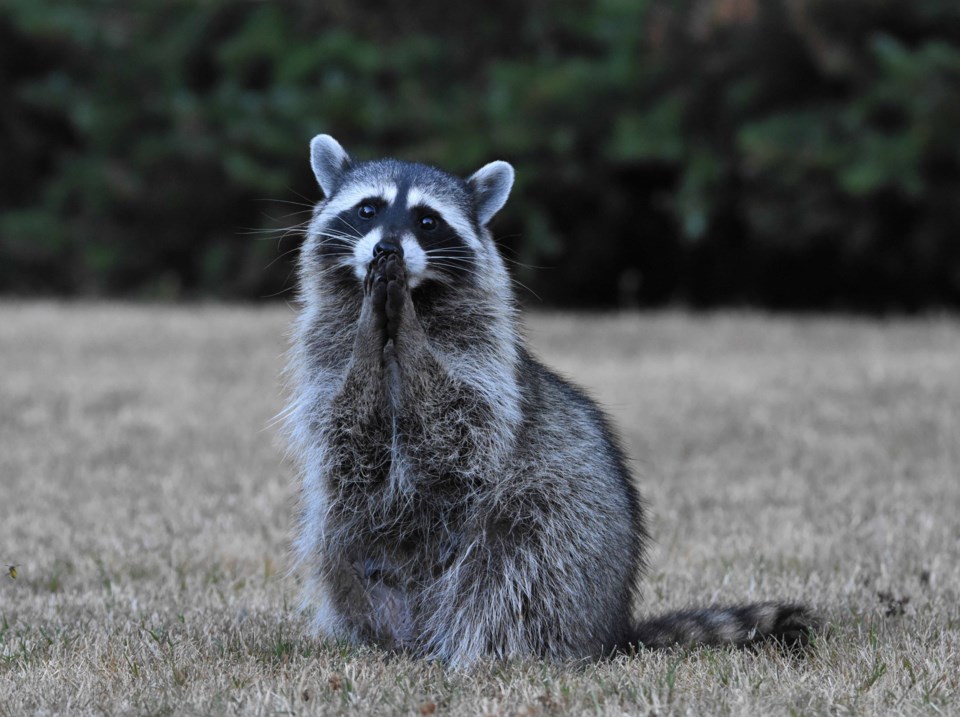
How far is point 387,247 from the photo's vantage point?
374cm

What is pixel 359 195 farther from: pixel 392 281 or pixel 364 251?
pixel 392 281

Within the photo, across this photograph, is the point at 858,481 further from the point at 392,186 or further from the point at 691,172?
the point at 691,172

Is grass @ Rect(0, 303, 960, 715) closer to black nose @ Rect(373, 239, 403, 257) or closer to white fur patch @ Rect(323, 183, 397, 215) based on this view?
white fur patch @ Rect(323, 183, 397, 215)

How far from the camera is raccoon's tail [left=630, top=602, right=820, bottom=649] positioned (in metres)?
3.76

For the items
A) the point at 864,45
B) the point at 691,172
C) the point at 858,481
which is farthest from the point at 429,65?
the point at 858,481

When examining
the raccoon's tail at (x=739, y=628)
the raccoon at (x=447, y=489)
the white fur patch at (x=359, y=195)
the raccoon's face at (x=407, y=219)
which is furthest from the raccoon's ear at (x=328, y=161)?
the raccoon's tail at (x=739, y=628)

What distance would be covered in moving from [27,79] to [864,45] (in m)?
10.6

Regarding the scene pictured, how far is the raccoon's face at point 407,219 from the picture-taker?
152 inches

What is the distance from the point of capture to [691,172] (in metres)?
12.6

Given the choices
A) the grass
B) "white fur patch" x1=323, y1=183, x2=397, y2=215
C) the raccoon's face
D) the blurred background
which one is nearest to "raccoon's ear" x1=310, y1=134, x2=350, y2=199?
the raccoon's face

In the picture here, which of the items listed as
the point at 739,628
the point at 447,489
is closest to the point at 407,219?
the point at 447,489

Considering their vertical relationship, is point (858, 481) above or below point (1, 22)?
below

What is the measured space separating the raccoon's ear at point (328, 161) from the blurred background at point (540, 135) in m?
6.57

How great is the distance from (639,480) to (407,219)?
3.33 meters
